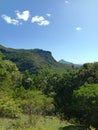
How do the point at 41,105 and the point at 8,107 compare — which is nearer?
the point at 8,107

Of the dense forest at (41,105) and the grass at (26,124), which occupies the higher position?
the dense forest at (41,105)

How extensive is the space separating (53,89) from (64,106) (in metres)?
6.03

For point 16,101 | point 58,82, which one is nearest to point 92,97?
point 16,101

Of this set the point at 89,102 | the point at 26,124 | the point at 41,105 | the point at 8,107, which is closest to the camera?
the point at 26,124

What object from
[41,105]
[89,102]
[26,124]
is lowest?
[26,124]

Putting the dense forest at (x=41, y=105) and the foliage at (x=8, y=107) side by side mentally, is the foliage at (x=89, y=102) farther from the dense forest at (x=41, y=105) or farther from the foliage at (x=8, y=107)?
the foliage at (x=8, y=107)

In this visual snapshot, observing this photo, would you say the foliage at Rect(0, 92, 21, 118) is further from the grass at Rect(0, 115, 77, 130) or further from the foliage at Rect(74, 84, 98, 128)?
the foliage at Rect(74, 84, 98, 128)

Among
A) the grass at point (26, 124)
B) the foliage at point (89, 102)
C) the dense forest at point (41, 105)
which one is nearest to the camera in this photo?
the grass at point (26, 124)

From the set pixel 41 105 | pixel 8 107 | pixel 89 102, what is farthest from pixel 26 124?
pixel 89 102

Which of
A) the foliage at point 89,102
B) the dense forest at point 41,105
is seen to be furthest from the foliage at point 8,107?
the foliage at point 89,102

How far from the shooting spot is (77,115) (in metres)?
44.8

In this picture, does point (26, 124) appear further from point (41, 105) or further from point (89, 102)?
point (89, 102)

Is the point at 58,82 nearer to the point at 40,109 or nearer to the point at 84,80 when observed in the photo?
the point at 84,80

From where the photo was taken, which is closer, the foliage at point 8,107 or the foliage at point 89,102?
the foliage at point 8,107
